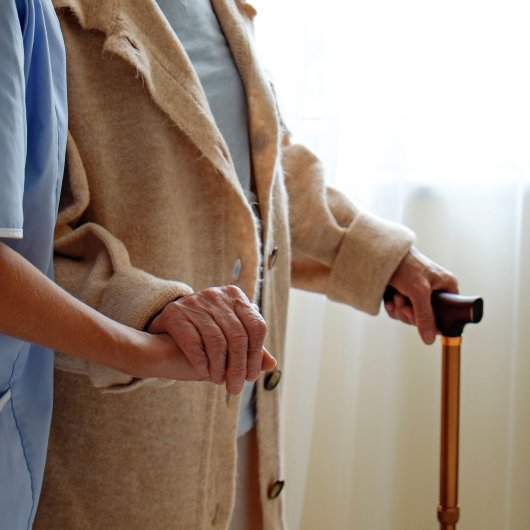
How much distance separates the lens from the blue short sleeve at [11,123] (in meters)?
0.53

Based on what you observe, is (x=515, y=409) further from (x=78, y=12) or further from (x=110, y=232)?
(x=78, y=12)

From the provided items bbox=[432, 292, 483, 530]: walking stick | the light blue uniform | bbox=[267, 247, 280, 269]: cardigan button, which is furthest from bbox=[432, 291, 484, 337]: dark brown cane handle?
the light blue uniform

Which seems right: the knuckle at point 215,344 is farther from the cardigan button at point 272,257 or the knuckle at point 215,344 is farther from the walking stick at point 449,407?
the walking stick at point 449,407

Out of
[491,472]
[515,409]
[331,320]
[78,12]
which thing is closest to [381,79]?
[331,320]

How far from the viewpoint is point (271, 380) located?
0.95 metres

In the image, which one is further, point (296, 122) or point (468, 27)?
point (296, 122)

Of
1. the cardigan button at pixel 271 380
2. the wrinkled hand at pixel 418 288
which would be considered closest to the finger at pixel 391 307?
the wrinkled hand at pixel 418 288

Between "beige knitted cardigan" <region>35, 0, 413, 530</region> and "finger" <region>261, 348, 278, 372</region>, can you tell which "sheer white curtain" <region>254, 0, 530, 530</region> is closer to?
"beige knitted cardigan" <region>35, 0, 413, 530</region>

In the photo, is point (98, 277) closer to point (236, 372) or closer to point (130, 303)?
point (130, 303)

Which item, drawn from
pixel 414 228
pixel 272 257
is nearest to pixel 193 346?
pixel 272 257

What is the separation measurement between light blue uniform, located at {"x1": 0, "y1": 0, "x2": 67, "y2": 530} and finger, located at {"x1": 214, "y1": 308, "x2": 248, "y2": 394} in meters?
0.16

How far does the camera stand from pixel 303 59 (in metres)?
1.60

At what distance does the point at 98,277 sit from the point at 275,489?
0.40m

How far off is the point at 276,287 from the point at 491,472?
83cm
